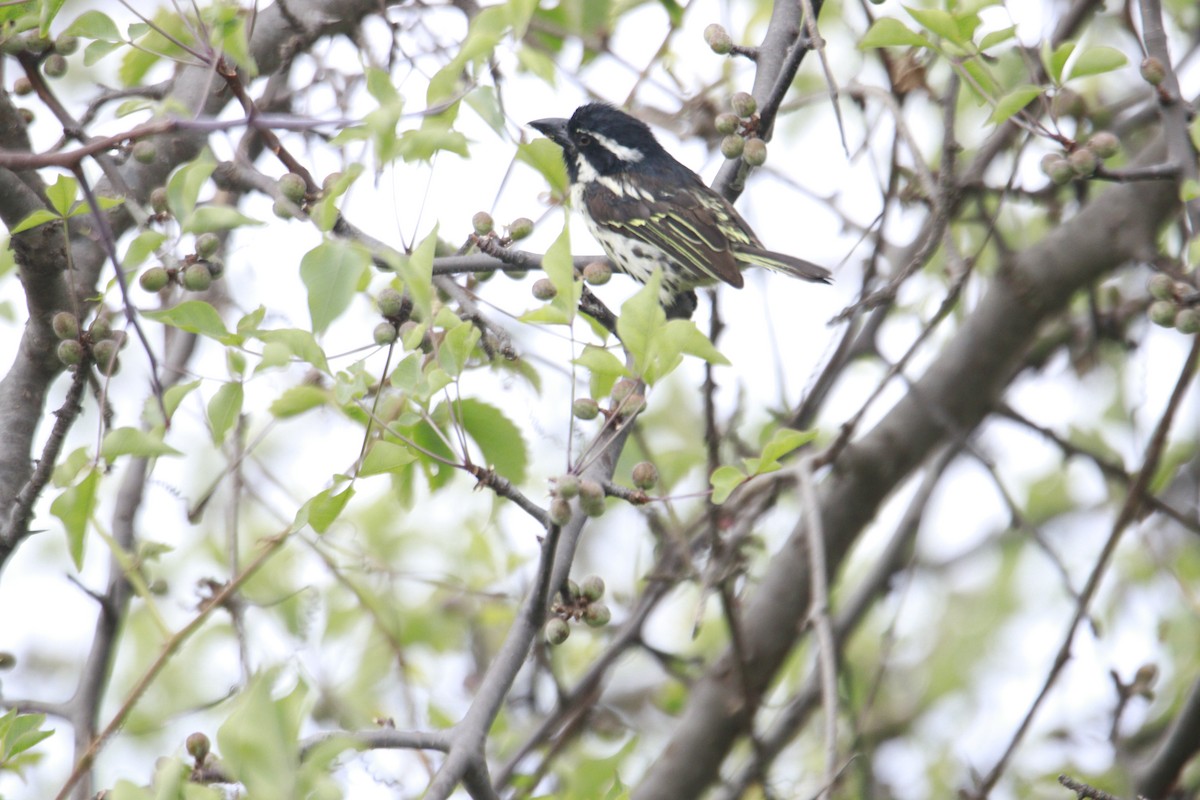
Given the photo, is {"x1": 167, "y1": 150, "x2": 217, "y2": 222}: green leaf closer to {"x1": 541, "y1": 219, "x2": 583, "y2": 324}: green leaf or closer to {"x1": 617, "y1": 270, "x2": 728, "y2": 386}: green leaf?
{"x1": 541, "y1": 219, "x2": 583, "y2": 324}: green leaf

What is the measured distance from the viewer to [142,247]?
2396 millimetres

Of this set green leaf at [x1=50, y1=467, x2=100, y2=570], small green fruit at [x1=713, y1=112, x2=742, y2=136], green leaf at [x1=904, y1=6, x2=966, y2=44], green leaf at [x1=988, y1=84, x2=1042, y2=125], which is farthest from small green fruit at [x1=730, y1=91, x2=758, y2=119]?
green leaf at [x1=50, y1=467, x2=100, y2=570]

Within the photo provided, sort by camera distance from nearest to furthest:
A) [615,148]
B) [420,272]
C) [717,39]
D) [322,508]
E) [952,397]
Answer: [420,272] < [322,508] < [717,39] < [952,397] < [615,148]

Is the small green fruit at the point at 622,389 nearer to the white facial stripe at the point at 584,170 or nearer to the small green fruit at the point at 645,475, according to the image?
the small green fruit at the point at 645,475

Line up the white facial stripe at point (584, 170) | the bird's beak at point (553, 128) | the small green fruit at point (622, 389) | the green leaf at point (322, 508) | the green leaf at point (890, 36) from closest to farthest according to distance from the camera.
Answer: the green leaf at point (322, 508)
the small green fruit at point (622, 389)
the green leaf at point (890, 36)
the bird's beak at point (553, 128)
the white facial stripe at point (584, 170)

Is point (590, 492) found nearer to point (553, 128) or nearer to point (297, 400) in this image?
point (297, 400)

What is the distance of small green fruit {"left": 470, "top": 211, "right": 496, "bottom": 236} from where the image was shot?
3.25 meters

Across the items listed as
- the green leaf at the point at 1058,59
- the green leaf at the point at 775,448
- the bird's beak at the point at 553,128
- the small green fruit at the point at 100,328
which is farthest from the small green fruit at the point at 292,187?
the bird's beak at the point at 553,128

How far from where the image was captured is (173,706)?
6156 millimetres

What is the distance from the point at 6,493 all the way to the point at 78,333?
0.58m

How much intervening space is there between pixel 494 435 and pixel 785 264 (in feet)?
6.61

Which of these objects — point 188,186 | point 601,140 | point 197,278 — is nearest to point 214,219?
point 188,186

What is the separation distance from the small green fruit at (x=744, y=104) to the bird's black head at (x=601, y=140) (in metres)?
2.13

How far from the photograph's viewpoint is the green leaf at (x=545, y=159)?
9.67ft
